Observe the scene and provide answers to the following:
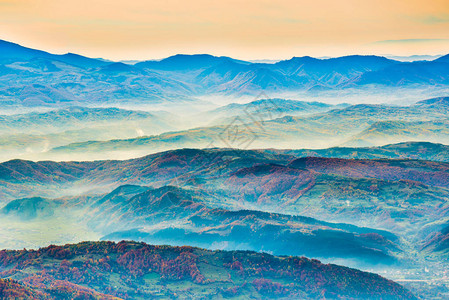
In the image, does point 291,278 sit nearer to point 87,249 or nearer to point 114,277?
point 114,277

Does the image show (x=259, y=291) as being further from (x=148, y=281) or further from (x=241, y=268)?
(x=148, y=281)

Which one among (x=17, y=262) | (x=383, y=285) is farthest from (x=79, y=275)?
(x=383, y=285)

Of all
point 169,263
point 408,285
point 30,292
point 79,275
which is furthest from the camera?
point 408,285

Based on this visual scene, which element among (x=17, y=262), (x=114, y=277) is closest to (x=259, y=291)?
(x=114, y=277)

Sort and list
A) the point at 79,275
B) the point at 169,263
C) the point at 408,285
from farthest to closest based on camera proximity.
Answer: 1. the point at 408,285
2. the point at 169,263
3. the point at 79,275

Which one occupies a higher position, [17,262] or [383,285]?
[383,285]

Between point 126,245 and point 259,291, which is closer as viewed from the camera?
point 259,291
